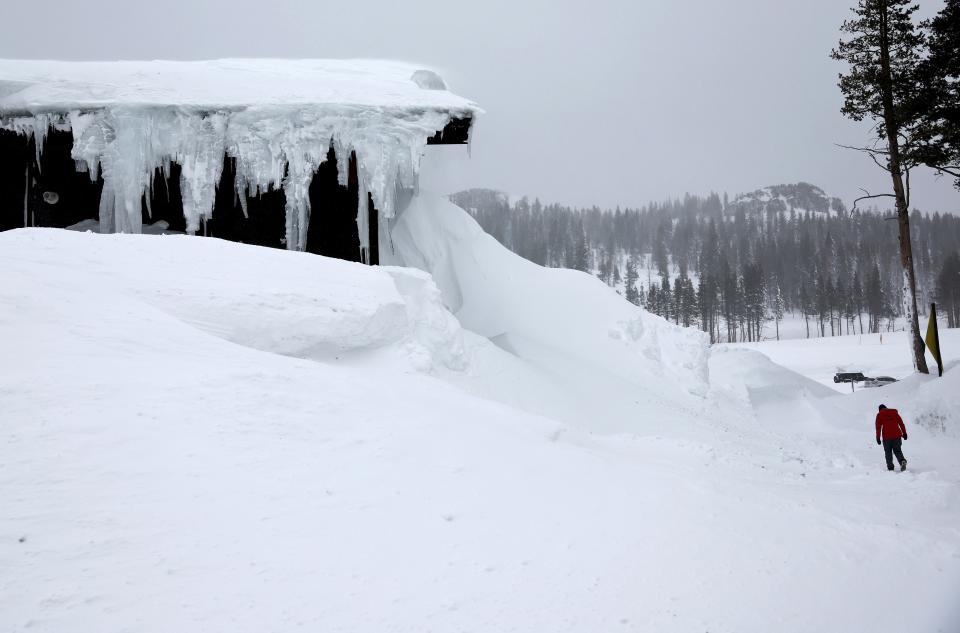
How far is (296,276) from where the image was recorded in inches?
326

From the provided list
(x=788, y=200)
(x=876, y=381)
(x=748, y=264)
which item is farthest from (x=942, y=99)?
(x=788, y=200)

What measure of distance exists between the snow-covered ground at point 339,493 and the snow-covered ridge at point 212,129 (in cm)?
411

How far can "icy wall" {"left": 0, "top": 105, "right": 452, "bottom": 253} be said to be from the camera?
467 inches

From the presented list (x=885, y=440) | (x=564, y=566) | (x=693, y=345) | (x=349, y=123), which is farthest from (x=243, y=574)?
(x=693, y=345)

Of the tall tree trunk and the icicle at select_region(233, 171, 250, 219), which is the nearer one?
the icicle at select_region(233, 171, 250, 219)

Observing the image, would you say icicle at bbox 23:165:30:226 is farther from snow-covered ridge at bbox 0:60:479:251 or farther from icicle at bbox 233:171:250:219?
icicle at bbox 233:171:250:219

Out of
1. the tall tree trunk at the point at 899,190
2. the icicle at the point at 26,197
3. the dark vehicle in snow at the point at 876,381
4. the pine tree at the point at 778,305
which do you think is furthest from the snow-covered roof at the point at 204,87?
the pine tree at the point at 778,305

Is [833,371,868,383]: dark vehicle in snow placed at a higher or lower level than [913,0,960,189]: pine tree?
lower

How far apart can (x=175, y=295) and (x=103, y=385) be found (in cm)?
Answer: 264

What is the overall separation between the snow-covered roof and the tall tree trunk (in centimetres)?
1128

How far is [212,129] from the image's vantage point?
1205 centimetres

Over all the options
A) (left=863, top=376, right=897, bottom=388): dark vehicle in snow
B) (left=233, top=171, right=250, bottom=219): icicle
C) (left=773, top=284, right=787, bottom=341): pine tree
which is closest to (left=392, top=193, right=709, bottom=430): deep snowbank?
(left=233, top=171, right=250, bottom=219): icicle

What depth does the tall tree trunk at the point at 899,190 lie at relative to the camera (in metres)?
14.0

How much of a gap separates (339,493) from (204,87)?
12.2 m
